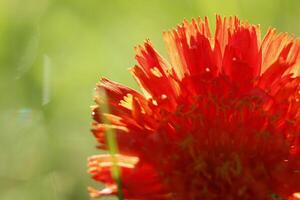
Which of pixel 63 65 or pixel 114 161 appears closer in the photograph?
pixel 114 161

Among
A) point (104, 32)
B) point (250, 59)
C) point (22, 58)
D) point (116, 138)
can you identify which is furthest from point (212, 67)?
point (104, 32)

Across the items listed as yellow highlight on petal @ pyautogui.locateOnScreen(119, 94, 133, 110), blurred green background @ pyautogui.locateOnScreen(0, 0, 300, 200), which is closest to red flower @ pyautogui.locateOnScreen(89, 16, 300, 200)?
yellow highlight on petal @ pyautogui.locateOnScreen(119, 94, 133, 110)

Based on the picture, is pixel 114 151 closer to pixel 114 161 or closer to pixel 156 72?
pixel 114 161

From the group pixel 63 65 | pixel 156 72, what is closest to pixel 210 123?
pixel 156 72

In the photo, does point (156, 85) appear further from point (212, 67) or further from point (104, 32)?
point (104, 32)

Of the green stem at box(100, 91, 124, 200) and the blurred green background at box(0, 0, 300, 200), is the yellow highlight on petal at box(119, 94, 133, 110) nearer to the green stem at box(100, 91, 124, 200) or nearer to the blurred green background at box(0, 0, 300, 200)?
the green stem at box(100, 91, 124, 200)

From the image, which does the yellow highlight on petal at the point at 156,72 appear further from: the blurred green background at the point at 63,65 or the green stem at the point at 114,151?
the blurred green background at the point at 63,65
